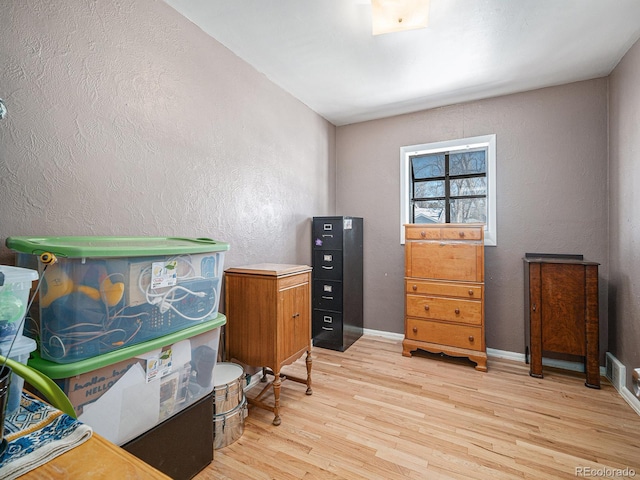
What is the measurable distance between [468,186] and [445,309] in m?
1.39

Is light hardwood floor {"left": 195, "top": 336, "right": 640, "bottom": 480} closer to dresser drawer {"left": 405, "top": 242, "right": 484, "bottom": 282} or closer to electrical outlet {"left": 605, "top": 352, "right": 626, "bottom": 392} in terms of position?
electrical outlet {"left": 605, "top": 352, "right": 626, "bottom": 392}

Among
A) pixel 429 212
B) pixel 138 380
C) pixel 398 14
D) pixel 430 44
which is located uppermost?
pixel 430 44

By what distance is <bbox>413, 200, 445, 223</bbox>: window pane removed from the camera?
336cm

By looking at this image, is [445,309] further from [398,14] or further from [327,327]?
[398,14]

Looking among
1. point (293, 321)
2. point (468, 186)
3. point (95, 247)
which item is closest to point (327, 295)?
point (293, 321)

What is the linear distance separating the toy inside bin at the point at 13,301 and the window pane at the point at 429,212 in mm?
3361

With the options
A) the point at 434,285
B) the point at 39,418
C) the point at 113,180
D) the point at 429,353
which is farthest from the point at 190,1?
the point at 429,353

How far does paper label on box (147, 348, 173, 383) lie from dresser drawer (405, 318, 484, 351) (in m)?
2.32

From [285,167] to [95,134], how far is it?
5.30 feet

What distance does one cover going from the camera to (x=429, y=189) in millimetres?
3434

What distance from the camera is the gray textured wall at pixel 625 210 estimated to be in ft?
6.87

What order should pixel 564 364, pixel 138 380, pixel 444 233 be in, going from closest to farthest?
pixel 138 380 → pixel 564 364 → pixel 444 233

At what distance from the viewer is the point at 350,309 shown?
129 inches

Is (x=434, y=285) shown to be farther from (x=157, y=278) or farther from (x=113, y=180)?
(x=113, y=180)
